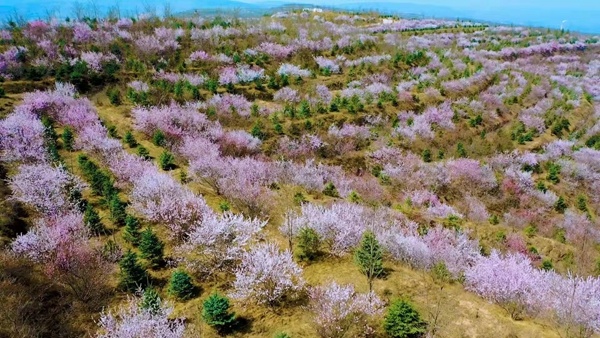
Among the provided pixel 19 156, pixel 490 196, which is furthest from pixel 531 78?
pixel 19 156

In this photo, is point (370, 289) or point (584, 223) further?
point (584, 223)

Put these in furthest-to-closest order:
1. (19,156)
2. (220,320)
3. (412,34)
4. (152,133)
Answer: (412,34)
(152,133)
(19,156)
(220,320)

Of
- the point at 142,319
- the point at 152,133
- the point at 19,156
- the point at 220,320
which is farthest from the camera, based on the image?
the point at 152,133

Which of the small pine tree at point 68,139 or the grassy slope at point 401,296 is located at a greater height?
the small pine tree at point 68,139

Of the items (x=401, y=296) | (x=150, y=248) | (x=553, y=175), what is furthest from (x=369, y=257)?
(x=553, y=175)

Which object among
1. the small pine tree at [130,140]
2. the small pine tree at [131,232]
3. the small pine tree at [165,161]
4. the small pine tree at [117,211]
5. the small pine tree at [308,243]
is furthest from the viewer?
the small pine tree at [130,140]

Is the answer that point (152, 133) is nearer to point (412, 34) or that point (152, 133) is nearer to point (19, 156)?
point (19, 156)

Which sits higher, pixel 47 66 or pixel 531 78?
pixel 47 66

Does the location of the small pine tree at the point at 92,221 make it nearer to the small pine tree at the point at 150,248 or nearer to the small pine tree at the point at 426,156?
the small pine tree at the point at 150,248

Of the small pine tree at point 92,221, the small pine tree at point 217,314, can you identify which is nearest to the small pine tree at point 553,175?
the small pine tree at point 217,314
